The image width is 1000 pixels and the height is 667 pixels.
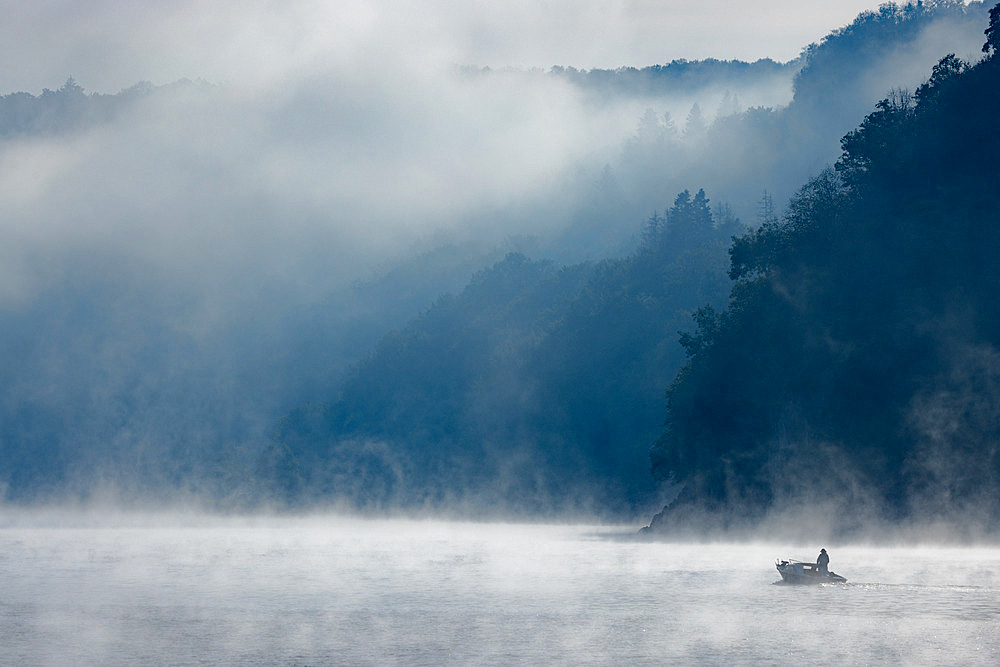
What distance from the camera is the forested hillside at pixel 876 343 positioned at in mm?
91312

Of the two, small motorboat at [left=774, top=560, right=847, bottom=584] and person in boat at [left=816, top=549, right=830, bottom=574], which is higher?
person in boat at [left=816, top=549, right=830, bottom=574]

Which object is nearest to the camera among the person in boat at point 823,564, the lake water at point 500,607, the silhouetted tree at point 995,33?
the lake water at point 500,607

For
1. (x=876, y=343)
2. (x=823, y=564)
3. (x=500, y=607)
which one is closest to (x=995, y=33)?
(x=876, y=343)

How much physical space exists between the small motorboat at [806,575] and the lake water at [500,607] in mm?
671

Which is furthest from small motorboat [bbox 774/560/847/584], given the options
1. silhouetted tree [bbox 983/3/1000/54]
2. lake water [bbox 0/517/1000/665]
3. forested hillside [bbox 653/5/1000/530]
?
silhouetted tree [bbox 983/3/1000/54]

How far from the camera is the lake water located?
146 feet

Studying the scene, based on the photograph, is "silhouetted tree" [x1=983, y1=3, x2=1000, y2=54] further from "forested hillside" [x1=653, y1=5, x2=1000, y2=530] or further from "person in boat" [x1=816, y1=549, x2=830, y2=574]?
"person in boat" [x1=816, y1=549, x2=830, y2=574]

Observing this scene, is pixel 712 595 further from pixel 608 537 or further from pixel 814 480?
pixel 608 537

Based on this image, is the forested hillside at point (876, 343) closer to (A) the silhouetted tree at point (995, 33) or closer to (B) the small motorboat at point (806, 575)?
(A) the silhouetted tree at point (995, 33)

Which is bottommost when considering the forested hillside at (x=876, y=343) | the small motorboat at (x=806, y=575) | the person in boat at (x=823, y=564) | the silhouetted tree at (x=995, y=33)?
the small motorboat at (x=806, y=575)

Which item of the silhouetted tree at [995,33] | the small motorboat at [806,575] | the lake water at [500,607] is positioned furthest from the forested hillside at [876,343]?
the small motorboat at [806,575]

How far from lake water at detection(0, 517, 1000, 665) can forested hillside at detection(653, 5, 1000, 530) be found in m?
6.34

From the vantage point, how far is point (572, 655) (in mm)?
44062

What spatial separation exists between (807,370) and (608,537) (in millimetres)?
32951
